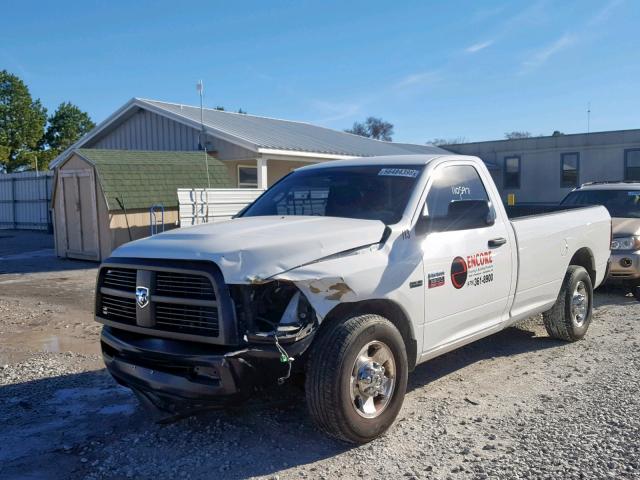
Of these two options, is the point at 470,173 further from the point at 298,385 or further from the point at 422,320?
the point at 298,385

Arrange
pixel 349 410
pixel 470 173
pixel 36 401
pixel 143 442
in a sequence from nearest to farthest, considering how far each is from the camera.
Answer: pixel 349 410, pixel 143 442, pixel 36 401, pixel 470 173

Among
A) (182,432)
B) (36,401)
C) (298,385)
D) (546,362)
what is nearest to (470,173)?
(546,362)

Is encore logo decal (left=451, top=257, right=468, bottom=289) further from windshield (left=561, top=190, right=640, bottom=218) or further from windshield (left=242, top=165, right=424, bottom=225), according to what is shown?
windshield (left=561, top=190, right=640, bottom=218)

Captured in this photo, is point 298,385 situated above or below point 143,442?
above

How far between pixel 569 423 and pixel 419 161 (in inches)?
91.0

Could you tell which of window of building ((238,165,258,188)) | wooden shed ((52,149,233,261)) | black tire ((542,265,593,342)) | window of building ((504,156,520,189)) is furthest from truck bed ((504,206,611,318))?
window of building ((504,156,520,189))

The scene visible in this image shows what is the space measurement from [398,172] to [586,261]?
10.6ft

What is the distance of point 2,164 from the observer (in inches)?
1596

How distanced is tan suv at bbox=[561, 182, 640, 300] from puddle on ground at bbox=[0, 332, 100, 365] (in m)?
7.20

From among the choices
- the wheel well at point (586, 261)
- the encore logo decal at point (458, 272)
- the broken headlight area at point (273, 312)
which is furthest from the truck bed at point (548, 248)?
the broken headlight area at point (273, 312)

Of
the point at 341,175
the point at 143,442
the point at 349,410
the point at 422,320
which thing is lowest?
the point at 143,442

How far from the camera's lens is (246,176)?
66.2ft

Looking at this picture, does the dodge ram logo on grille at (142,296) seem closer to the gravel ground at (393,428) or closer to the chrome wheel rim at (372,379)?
the gravel ground at (393,428)

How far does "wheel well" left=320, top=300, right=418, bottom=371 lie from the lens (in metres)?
3.98
